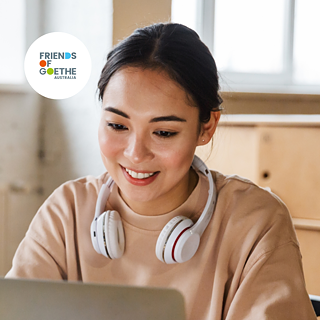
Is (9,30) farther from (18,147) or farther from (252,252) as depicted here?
(252,252)

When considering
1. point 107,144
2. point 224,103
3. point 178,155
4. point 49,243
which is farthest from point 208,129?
point 224,103

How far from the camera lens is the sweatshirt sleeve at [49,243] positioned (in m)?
0.94

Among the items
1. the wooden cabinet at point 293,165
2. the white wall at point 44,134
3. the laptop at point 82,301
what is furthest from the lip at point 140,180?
the white wall at point 44,134

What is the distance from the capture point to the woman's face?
845 millimetres

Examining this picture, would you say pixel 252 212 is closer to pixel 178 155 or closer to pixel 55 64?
pixel 178 155

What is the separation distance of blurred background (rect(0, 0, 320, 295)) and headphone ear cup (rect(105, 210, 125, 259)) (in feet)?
2.10

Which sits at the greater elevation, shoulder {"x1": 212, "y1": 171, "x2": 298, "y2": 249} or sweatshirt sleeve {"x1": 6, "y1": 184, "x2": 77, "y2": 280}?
shoulder {"x1": 212, "y1": 171, "x2": 298, "y2": 249}

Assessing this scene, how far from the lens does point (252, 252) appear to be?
866mm

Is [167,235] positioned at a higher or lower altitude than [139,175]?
lower

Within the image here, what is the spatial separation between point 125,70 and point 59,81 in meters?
0.68

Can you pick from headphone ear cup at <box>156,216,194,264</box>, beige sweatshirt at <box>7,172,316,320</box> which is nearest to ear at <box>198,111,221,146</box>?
beige sweatshirt at <box>7,172,316,320</box>

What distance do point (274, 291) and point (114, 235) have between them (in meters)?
0.35

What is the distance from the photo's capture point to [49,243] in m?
0.97

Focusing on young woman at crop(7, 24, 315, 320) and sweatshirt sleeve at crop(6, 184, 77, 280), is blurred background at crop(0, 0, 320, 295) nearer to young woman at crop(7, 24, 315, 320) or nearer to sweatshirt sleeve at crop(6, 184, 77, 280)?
young woman at crop(7, 24, 315, 320)
